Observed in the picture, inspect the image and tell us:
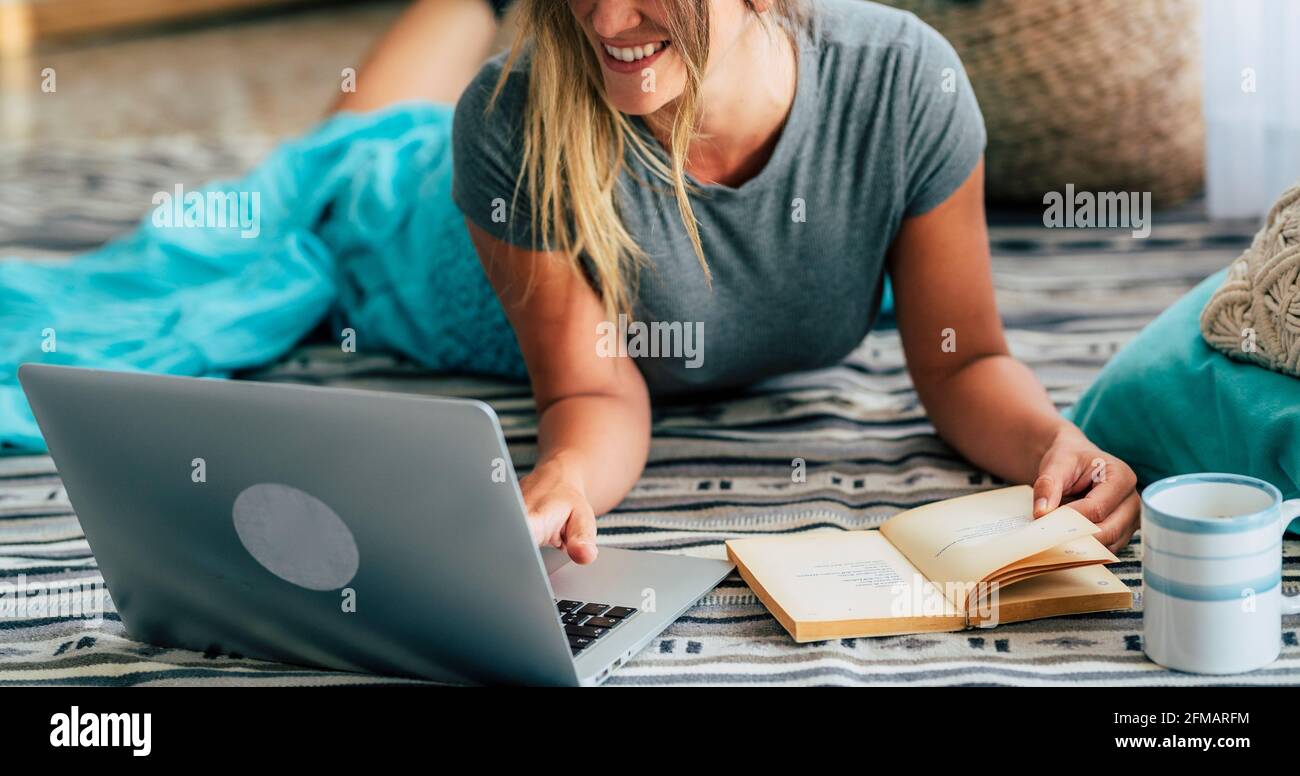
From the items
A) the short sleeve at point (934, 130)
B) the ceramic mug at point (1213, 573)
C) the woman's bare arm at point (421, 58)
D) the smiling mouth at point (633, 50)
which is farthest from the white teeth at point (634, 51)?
the woman's bare arm at point (421, 58)

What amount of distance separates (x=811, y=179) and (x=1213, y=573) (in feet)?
1.84

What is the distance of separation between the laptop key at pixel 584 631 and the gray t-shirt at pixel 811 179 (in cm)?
43

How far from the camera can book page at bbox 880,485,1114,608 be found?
93 cm

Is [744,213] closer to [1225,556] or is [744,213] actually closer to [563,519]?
[563,519]

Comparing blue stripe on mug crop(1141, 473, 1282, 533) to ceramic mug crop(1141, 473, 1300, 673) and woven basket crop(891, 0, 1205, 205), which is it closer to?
ceramic mug crop(1141, 473, 1300, 673)

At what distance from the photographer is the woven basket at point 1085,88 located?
6.48 feet

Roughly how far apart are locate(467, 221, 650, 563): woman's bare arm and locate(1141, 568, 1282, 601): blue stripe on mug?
49 cm

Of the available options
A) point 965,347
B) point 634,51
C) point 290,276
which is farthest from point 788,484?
point 290,276

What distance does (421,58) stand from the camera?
6.24 ft

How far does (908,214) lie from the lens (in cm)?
126
